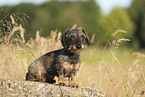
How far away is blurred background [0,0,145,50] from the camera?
511 centimetres

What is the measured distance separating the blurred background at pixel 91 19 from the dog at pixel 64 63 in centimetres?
87

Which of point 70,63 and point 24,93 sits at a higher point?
point 70,63

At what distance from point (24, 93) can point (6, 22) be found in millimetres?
1822

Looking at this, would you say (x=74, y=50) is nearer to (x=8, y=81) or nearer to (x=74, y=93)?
(x=74, y=93)

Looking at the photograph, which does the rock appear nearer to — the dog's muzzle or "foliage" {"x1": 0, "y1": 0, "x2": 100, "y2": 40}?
the dog's muzzle

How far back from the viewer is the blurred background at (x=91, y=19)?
511cm

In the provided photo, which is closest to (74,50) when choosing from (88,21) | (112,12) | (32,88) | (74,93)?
(74,93)

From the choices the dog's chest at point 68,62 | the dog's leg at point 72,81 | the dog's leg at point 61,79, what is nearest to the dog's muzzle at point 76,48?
the dog's chest at point 68,62

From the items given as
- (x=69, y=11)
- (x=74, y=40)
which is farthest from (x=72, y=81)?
(x=69, y=11)


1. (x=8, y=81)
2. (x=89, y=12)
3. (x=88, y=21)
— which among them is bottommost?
(x=8, y=81)

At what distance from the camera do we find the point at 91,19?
175 ft

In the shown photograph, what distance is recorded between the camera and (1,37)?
4480 mm

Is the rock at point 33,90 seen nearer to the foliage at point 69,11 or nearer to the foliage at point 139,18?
the foliage at point 139,18

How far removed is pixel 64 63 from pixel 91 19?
4992 centimetres
